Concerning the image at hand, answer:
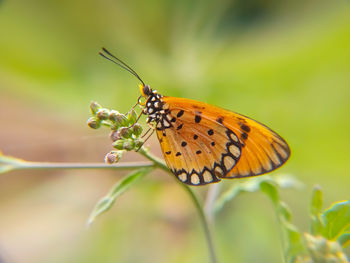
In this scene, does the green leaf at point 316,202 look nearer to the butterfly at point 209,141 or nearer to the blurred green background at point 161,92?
the butterfly at point 209,141

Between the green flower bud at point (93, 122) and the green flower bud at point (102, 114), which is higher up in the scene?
the green flower bud at point (102, 114)

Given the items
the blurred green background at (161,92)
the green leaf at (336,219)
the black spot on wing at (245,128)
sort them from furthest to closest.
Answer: the blurred green background at (161,92)
the black spot on wing at (245,128)
the green leaf at (336,219)

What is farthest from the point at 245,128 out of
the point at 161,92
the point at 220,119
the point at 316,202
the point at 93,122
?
the point at 161,92

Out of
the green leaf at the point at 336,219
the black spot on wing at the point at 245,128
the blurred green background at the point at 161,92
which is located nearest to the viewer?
the green leaf at the point at 336,219

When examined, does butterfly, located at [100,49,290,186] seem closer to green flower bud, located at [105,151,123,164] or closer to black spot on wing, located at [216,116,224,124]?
black spot on wing, located at [216,116,224,124]

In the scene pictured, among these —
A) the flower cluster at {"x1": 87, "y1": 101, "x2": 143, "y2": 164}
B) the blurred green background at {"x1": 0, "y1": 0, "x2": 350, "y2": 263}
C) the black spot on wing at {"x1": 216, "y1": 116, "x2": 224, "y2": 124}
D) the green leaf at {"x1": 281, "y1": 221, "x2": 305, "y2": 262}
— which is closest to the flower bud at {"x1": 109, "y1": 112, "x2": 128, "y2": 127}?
the flower cluster at {"x1": 87, "y1": 101, "x2": 143, "y2": 164}

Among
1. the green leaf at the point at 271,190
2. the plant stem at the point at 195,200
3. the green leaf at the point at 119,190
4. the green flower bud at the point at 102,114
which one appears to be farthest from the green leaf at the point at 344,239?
the green flower bud at the point at 102,114

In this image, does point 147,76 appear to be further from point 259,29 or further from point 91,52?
point 259,29
